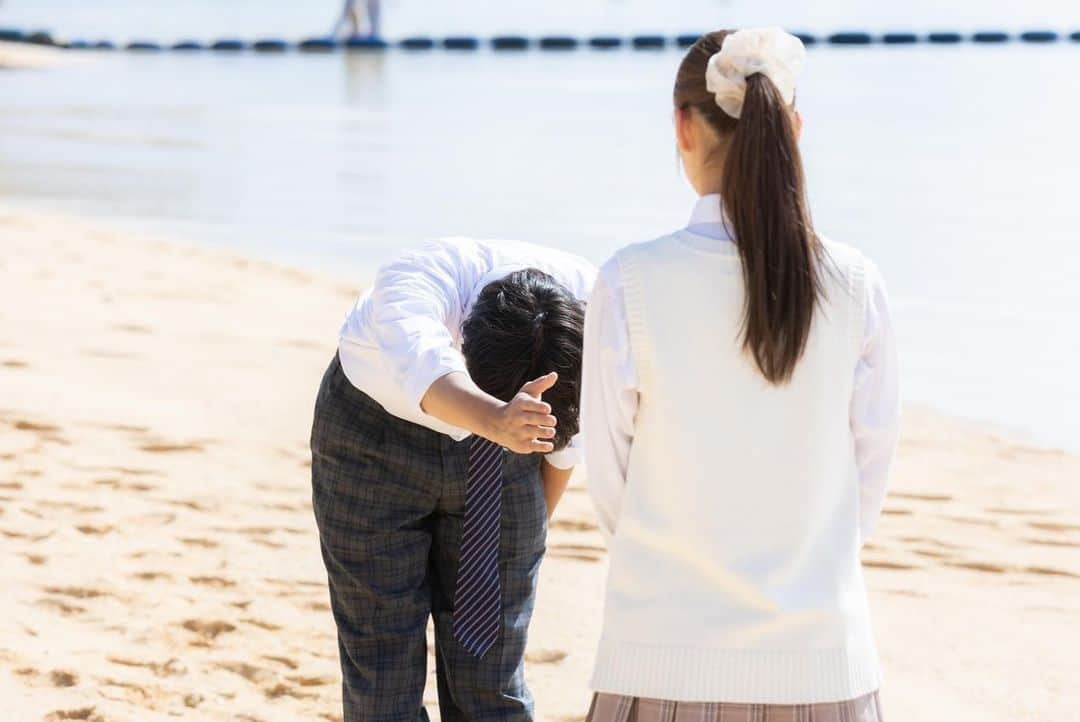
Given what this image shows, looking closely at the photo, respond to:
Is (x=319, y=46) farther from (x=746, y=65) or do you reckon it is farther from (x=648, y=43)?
(x=746, y=65)

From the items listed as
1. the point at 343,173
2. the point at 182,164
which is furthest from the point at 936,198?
the point at 182,164

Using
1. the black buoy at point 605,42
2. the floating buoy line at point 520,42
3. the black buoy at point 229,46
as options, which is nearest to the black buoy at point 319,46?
the floating buoy line at point 520,42

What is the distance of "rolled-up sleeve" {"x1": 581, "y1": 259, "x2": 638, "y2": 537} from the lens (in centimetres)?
198

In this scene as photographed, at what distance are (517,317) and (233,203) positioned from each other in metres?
11.5

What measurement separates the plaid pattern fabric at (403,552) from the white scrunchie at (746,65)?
100 cm

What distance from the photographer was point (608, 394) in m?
2.00

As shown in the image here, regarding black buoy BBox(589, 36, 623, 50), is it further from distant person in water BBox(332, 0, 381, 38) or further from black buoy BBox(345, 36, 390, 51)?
distant person in water BBox(332, 0, 381, 38)

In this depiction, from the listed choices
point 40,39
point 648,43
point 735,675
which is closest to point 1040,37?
point 648,43

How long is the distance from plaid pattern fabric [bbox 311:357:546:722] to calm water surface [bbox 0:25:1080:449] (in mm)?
4577

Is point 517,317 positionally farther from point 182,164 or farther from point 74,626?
point 182,164

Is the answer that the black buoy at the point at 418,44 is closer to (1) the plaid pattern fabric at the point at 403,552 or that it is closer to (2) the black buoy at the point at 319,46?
(2) the black buoy at the point at 319,46

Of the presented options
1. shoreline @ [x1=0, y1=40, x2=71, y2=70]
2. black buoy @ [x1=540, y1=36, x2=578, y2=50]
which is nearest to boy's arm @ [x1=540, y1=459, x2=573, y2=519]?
shoreline @ [x1=0, y1=40, x2=71, y2=70]

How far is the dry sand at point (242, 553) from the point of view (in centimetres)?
380

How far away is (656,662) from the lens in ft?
6.64
